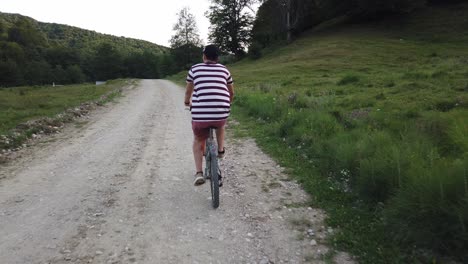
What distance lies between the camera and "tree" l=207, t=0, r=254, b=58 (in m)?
71.1

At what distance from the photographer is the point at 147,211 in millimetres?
4922

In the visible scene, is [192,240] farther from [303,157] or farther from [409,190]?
[303,157]

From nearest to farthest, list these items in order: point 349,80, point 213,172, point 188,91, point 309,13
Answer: point 213,172 → point 188,91 → point 349,80 → point 309,13

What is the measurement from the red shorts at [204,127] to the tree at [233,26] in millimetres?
67380

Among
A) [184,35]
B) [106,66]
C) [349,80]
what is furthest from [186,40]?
[349,80]

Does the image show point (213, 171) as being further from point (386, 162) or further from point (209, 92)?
point (386, 162)

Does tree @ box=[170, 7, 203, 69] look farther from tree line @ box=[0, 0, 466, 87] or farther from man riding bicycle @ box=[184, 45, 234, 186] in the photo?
man riding bicycle @ box=[184, 45, 234, 186]

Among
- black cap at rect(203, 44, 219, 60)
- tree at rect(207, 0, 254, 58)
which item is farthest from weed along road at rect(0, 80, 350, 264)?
tree at rect(207, 0, 254, 58)

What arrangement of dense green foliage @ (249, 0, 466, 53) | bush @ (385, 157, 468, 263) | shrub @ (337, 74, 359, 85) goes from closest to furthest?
bush @ (385, 157, 468, 263) < shrub @ (337, 74, 359, 85) < dense green foliage @ (249, 0, 466, 53)

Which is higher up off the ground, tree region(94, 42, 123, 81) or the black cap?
tree region(94, 42, 123, 81)

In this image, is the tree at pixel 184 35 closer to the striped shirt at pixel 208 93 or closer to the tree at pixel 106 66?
the tree at pixel 106 66

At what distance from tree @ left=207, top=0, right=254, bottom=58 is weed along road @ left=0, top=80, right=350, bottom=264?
2586 inches

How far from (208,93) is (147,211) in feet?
6.62

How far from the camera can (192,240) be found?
410 cm
